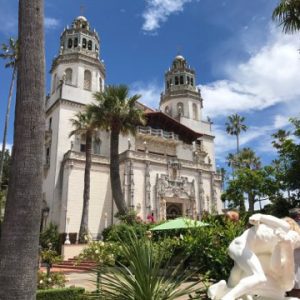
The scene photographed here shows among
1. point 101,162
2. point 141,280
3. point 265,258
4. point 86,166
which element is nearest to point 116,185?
point 86,166

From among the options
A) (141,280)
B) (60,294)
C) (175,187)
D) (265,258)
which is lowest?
(60,294)

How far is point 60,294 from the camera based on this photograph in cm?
968

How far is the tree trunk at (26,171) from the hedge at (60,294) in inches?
195

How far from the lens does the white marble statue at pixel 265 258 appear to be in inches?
182

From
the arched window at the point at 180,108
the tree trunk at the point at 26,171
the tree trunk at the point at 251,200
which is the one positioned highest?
the arched window at the point at 180,108

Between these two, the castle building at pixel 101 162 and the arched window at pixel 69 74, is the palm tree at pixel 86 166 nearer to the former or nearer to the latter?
the castle building at pixel 101 162

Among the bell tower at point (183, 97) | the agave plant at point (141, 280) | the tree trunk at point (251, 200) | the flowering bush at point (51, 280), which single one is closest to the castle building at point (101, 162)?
the bell tower at point (183, 97)

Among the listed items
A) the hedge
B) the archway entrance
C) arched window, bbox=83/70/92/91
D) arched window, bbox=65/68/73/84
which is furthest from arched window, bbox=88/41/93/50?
the hedge

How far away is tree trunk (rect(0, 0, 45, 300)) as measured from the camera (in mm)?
4746

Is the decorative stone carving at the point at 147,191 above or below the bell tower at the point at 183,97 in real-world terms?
below

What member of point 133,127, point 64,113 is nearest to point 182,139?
point 64,113

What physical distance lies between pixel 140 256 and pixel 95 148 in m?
36.2

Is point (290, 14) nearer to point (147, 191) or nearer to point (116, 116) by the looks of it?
point (116, 116)

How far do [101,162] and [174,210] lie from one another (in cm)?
1003
